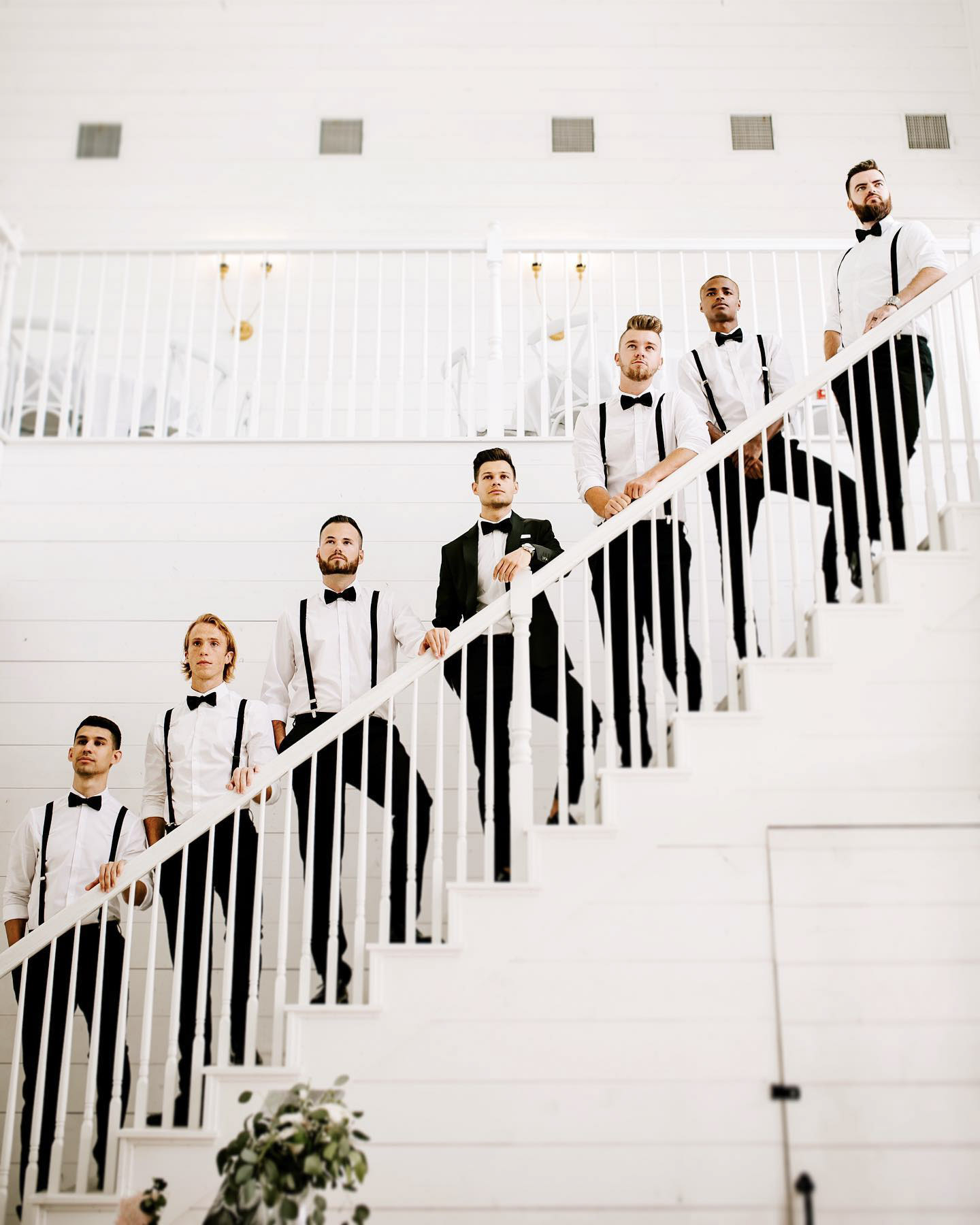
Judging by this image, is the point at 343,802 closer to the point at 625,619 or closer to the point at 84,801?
the point at 84,801

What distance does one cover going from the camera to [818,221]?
279 inches

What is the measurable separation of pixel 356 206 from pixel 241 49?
→ 1.35m

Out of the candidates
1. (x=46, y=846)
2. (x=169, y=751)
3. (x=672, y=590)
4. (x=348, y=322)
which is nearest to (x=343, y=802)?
(x=169, y=751)

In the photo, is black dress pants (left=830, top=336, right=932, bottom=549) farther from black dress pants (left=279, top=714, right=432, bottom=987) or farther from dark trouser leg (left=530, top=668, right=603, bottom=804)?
black dress pants (left=279, top=714, right=432, bottom=987)

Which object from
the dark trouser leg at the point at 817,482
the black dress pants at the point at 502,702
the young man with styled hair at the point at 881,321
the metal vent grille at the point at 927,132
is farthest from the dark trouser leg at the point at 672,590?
the metal vent grille at the point at 927,132

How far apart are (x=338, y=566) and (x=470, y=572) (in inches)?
17.6

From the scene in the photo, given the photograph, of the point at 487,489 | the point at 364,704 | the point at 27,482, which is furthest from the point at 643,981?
the point at 27,482

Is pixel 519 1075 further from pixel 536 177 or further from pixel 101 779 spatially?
pixel 536 177

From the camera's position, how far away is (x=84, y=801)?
153 inches

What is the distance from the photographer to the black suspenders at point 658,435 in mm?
3959

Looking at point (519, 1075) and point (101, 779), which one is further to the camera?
point (101, 779)


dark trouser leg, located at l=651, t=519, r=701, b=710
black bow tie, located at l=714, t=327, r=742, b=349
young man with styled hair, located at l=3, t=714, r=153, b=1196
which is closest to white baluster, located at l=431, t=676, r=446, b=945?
dark trouser leg, located at l=651, t=519, r=701, b=710

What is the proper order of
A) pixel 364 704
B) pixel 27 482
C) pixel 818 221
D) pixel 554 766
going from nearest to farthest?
pixel 364 704 → pixel 554 766 → pixel 27 482 → pixel 818 221

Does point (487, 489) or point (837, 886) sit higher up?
point (487, 489)
